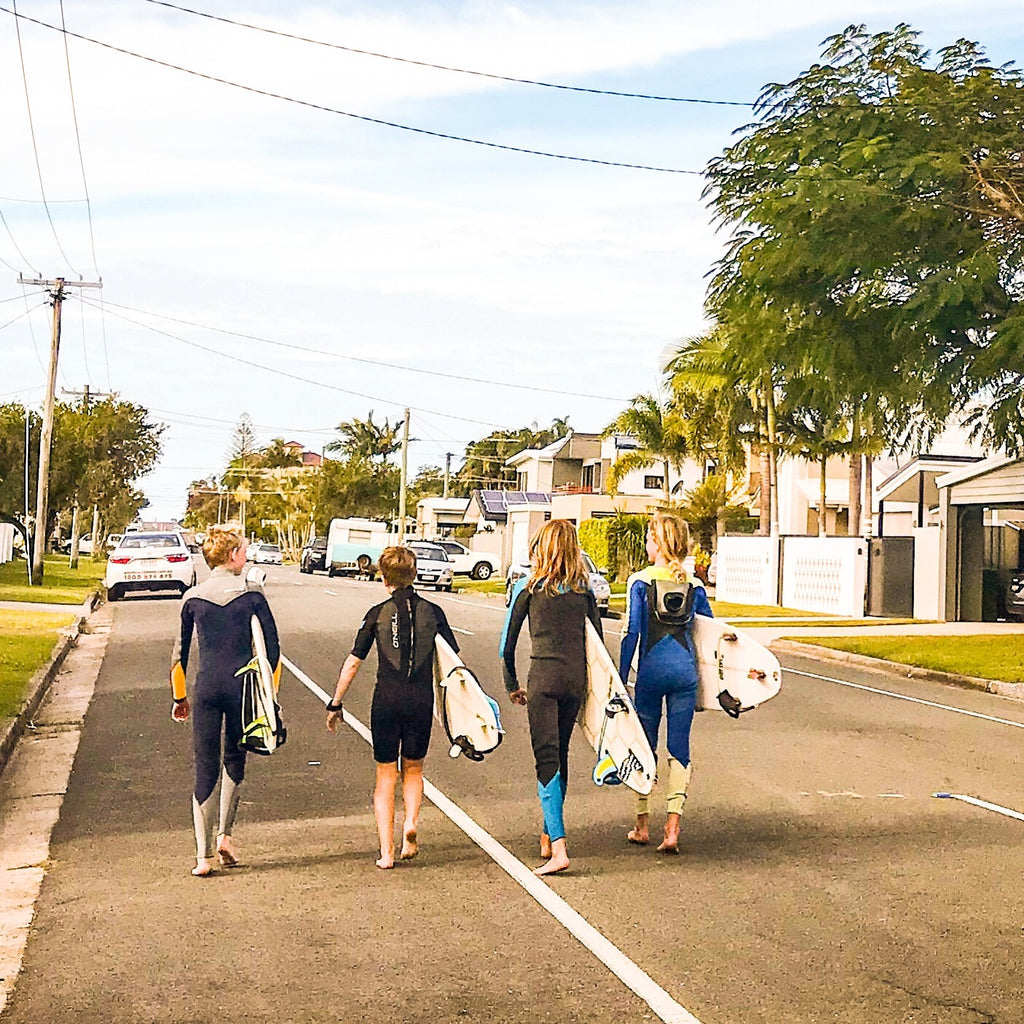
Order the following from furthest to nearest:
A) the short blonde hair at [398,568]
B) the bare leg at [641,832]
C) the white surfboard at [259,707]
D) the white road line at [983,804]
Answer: the white road line at [983,804]
the bare leg at [641,832]
the short blonde hair at [398,568]
the white surfboard at [259,707]

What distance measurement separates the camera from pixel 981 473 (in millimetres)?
31453

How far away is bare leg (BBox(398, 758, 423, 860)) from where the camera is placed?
8141mm

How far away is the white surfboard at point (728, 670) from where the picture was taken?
8.62 metres

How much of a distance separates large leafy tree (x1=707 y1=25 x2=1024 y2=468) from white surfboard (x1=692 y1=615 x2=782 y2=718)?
11266mm

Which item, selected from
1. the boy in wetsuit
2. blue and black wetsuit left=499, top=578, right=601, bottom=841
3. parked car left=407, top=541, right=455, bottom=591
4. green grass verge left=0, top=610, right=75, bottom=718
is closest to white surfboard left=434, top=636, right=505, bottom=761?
the boy in wetsuit

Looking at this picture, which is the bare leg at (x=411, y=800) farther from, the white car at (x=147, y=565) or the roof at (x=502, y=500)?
the roof at (x=502, y=500)

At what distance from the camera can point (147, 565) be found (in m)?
35.3

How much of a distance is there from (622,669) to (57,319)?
43059 millimetres

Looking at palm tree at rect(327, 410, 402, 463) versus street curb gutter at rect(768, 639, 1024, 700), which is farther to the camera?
palm tree at rect(327, 410, 402, 463)

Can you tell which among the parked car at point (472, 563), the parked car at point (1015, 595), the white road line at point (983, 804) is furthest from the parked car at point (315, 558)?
the white road line at point (983, 804)

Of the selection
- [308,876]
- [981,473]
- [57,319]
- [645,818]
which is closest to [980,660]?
[981,473]

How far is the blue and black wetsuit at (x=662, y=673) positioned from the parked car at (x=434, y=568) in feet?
137

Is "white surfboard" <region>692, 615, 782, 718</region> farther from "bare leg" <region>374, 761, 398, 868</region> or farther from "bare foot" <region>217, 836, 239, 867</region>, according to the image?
"bare foot" <region>217, 836, 239, 867</region>

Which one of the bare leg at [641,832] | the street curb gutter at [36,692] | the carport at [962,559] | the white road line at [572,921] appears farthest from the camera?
the carport at [962,559]
